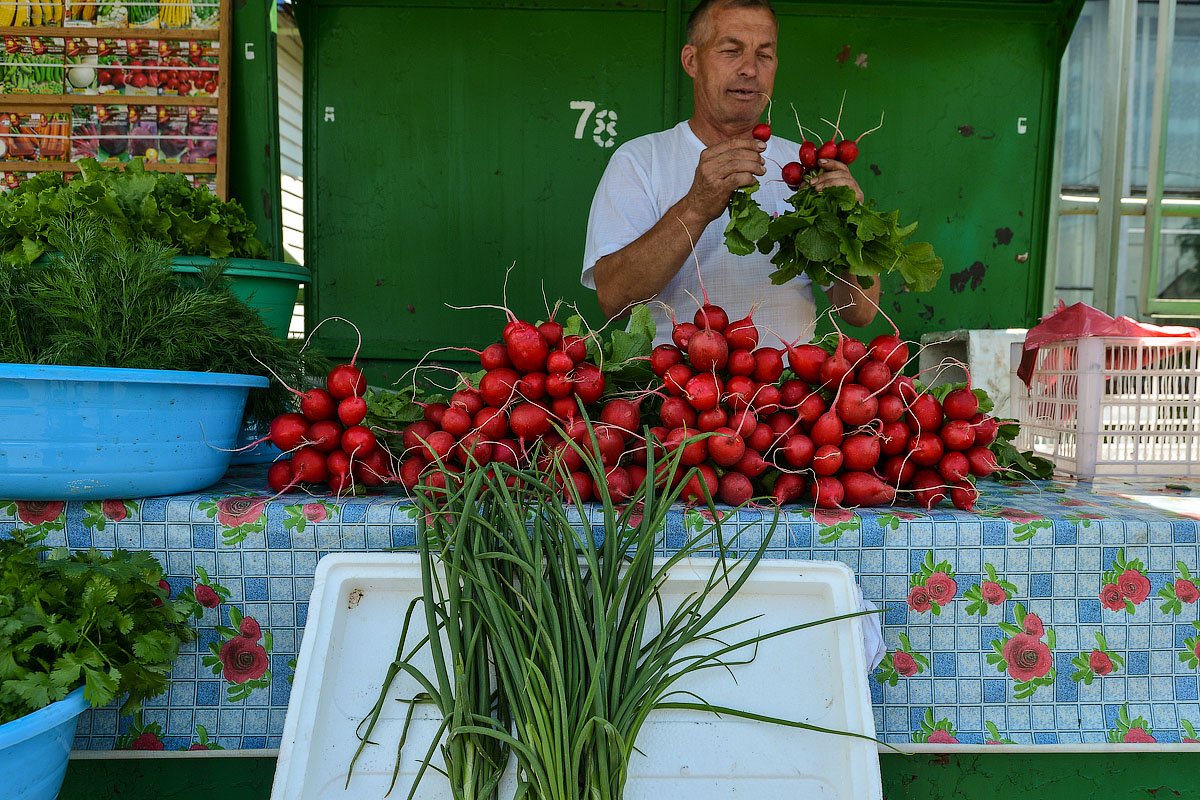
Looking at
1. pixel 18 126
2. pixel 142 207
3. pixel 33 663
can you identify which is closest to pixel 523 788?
pixel 33 663

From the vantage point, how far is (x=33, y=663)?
3.61ft

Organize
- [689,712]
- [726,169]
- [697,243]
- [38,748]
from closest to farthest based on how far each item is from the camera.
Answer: [38,748] → [689,712] → [726,169] → [697,243]

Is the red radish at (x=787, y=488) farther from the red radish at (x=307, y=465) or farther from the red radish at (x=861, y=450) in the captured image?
the red radish at (x=307, y=465)

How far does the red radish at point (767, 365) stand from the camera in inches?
60.2

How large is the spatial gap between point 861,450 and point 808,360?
19 centimetres

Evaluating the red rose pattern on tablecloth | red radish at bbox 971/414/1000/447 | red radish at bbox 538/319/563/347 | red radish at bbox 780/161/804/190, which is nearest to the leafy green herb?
red radish at bbox 538/319/563/347

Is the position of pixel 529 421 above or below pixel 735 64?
below

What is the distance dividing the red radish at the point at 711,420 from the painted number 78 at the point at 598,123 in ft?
8.23

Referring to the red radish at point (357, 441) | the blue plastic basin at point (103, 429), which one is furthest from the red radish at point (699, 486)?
the blue plastic basin at point (103, 429)

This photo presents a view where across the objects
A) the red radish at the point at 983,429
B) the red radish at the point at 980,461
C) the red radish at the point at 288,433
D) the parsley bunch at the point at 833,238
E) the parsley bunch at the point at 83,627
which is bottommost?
the parsley bunch at the point at 83,627

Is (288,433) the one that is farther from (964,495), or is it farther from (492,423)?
(964,495)

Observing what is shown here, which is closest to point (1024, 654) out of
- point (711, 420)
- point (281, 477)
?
point (711, 420)

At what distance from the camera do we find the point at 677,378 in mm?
1464

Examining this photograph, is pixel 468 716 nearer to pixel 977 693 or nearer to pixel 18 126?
pixel 977 693
